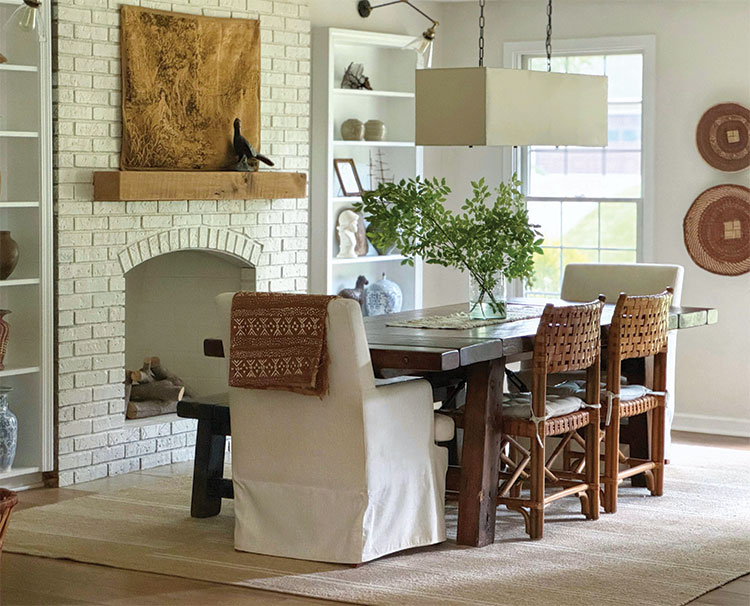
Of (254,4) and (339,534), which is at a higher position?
(254,4)

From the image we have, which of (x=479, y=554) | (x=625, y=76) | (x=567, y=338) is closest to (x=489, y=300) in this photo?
(x=567, y=338)

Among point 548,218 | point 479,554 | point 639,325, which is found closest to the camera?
point 479,554

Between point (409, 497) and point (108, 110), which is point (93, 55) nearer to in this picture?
point (108, 110)

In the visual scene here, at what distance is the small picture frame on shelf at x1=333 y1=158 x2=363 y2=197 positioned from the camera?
745 cm

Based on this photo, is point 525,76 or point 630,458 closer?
point 525,76

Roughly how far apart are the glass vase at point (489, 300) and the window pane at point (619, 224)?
2.23 meters

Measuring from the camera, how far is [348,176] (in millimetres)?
7527

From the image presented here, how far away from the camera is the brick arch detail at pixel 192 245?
609 centimetres

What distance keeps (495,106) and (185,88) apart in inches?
75.9

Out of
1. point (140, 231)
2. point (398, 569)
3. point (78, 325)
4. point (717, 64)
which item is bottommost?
point (398, 569)

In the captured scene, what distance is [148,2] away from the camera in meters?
6.06

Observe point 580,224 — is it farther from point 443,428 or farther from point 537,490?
point 443,428

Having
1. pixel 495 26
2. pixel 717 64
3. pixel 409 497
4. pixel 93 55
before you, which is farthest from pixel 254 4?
pixel 409 497

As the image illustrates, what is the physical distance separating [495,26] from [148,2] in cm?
261
